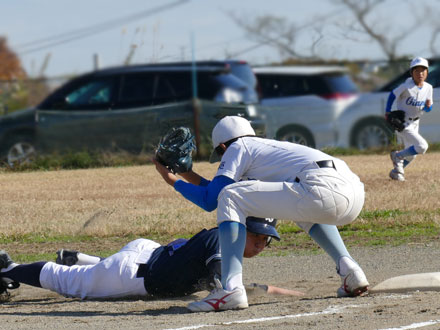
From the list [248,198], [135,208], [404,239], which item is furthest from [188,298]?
[135,208]

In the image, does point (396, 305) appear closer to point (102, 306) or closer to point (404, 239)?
point (102, 306)

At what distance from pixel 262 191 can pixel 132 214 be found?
4.97 m

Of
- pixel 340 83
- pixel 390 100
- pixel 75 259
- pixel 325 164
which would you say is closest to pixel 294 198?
pixel 325 164

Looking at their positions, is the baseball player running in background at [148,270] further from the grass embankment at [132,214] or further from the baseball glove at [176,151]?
the grass embankment at [132,214]

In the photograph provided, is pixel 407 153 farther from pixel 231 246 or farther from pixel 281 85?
pixel 231 246

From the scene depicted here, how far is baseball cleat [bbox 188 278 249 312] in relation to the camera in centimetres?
528

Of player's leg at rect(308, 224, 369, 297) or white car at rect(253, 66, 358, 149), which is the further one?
white car at rect(253, 66, 358, 149)

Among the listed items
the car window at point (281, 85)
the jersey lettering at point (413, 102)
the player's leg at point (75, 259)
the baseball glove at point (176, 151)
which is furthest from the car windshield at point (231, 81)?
the baseball glove at point (176, 151)

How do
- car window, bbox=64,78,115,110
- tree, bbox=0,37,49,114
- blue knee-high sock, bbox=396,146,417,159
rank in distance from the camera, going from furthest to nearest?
tree, bbox=0,37,49,114 < car window, bbox=64,78,115,110 < blue knee-high sock, bbox=396,146,417,159

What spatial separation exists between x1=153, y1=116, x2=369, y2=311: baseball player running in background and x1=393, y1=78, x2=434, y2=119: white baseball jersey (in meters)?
7.45

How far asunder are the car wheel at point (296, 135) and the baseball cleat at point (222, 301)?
1124 cm

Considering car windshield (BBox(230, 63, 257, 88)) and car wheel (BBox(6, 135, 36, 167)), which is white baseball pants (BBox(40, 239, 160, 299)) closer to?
car wheel (BBox(6, 135, 36, 167))

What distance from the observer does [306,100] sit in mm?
17000

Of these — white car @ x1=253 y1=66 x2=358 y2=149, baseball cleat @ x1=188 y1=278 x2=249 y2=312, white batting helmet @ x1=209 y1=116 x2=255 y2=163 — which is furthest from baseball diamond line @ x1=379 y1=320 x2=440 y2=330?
white car @ x1=253 y1=66 x2=358 y2=149
